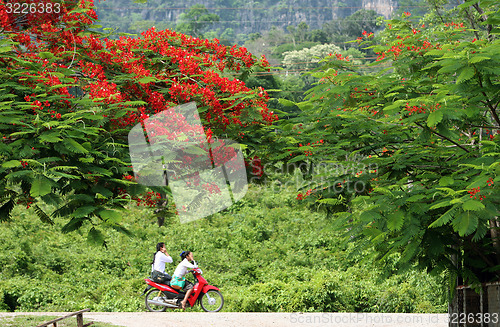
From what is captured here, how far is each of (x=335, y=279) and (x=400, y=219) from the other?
7885 mm

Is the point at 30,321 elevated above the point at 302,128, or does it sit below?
below

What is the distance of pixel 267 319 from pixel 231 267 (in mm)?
5429

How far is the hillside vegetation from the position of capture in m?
12.3

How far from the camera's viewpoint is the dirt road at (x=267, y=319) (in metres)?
9.46

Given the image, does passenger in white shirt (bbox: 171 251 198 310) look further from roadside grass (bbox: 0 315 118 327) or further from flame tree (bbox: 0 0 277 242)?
flame tree (bbox: 0 0 277 242)

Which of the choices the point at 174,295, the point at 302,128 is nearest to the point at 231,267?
the point at 174,295

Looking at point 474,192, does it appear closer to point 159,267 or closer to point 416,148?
point 416,148

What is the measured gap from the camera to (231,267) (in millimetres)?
15617

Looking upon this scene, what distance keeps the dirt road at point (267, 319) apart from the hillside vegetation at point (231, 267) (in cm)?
82

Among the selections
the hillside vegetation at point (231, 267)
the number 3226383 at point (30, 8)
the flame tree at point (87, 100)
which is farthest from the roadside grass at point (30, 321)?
the number 3226383 at point (30, 8)

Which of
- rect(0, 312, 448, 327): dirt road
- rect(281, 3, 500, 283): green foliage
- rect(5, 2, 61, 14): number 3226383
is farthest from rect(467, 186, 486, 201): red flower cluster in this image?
rect(0, 312, 448, 327): dirt road

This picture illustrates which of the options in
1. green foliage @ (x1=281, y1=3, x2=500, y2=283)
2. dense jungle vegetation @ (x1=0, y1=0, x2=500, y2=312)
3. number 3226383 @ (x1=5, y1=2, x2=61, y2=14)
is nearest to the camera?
green foliage @ (x1=281, y1=3, x2=500, y2=283)

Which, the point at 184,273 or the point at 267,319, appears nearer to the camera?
the point at 184,273

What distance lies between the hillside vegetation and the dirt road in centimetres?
82
